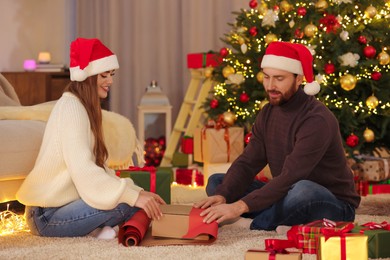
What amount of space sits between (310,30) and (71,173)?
2.12 meters

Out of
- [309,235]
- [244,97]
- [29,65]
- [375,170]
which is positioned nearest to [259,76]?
[244,97]

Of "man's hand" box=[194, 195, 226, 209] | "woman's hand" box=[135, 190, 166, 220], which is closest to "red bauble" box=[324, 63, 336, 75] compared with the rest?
"man's hand" box=[194, 195, 226, 209]

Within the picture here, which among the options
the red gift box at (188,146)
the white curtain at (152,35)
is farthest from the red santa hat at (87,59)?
the white curtain at (152,35)

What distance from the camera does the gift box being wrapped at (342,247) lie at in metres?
2.18

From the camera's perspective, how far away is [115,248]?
259cm

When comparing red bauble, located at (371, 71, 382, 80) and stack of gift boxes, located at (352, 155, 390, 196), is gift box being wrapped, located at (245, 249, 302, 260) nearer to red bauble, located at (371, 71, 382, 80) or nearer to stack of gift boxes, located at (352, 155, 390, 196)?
stack of gift boxes, located at (352, 155, 390, 196)

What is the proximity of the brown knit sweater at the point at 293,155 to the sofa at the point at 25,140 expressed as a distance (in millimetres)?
857

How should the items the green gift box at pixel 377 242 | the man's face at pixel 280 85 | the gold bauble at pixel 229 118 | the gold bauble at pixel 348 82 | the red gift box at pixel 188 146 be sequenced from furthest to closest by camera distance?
the red gift box at pixel 188 146 → the gold bauble at pixel 229 118 → the gold bauble at pixel 348 82 → the man's face at pixel 280 85 → the green gift box at pixel 377 242

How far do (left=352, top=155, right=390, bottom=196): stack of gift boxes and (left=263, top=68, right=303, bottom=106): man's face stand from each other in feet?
5.00

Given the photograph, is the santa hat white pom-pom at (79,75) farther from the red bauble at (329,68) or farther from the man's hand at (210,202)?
the red bauble at (329,68)

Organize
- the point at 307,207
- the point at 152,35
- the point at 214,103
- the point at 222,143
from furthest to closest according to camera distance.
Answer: the point at 152,35
the point at 214,103
the point at 222,143
the point at 307,207

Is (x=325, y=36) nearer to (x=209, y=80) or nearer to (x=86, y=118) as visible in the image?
(x=209, y=80)

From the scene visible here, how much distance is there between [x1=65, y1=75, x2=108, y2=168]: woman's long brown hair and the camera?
9.21ft

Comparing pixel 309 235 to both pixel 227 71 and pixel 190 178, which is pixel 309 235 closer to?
pixel 190 178
